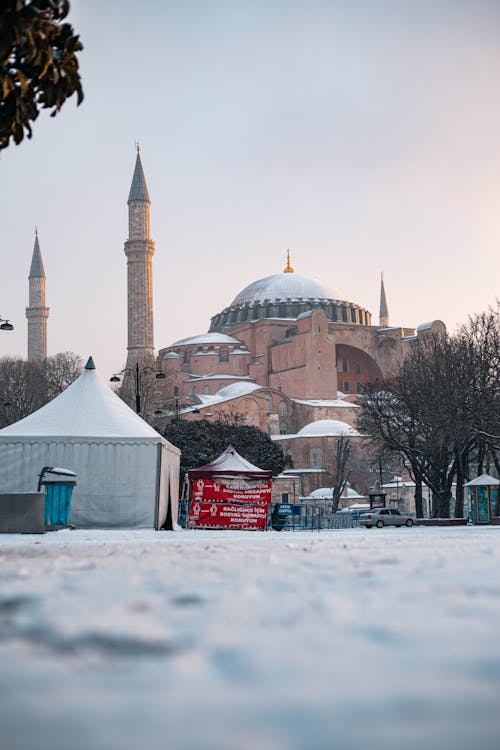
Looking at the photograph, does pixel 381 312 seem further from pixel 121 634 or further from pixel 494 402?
pixel 121 634

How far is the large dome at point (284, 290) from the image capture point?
98.2 meters

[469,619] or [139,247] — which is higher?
[139,247]

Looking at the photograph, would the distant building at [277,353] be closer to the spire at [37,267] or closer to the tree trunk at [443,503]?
the spire at [37,267]

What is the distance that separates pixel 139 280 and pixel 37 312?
18.5 meters

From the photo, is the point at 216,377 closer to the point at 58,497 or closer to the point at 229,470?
the point at 229,470

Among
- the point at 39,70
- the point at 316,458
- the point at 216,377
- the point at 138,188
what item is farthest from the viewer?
the point at 216,377

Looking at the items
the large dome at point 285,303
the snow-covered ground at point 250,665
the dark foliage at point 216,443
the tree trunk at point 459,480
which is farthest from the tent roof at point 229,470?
the large dome at point 285,303

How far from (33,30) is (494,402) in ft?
88.7

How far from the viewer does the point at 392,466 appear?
67.7 m

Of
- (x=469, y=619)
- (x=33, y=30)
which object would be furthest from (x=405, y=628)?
(x=33, y=30)

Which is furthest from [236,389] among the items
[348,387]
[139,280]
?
[348,387]

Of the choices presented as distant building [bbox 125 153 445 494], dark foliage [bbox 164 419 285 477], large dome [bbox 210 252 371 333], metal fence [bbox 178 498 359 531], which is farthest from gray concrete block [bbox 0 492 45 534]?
large dome [bbox 210 252 371 333]

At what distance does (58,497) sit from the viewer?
773 inches

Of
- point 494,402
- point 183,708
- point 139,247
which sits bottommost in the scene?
point 183,708
